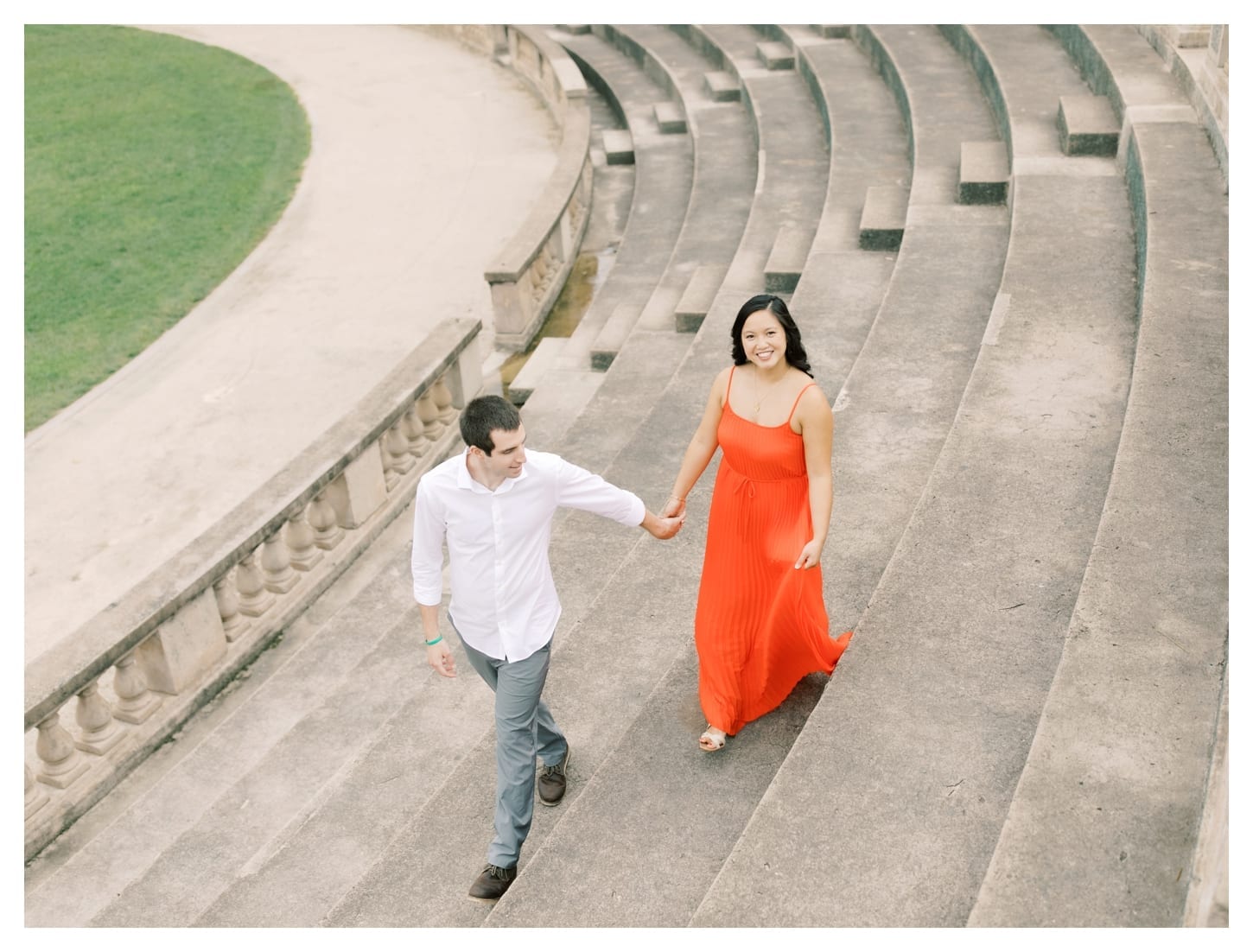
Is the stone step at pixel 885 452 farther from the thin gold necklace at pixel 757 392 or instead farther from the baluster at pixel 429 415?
the baluster at pixel 429 415

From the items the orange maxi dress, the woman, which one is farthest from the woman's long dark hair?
the orange maxi dress

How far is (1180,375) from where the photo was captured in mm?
5758

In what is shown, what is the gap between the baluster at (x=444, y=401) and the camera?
28.1 ft

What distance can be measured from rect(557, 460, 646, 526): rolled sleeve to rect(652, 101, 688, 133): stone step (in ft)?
34.9

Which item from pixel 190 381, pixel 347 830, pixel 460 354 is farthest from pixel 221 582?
pixel 190 381

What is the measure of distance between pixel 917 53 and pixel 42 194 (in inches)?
383

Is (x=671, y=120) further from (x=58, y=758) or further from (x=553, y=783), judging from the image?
(x=553, y=783)

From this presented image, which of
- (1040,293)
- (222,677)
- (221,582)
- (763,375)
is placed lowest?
(222,677)

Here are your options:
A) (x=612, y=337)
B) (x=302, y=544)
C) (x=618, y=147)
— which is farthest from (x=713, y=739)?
(x=618, y=147)

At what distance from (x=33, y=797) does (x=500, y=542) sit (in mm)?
2881

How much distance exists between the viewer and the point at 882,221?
9.28 meters
